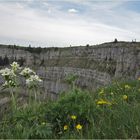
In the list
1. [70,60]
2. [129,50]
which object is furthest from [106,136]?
[70,60]

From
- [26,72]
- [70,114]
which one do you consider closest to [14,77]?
[26,72]

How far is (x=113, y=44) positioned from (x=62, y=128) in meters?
46.2

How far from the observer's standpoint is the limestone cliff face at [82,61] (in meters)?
44.4

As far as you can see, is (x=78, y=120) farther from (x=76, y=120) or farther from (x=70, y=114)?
(x=70, y=114)

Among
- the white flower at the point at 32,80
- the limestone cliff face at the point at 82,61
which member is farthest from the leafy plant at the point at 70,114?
the limestone cliff face at the point at 82,61

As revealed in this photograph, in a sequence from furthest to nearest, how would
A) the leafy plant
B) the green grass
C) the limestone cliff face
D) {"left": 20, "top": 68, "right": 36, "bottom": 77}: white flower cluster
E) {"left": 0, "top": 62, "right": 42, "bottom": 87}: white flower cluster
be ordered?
the limestone cliff face
{"left": 20, "top": 68, "right": 36, "bottom": 77}: white flower cluster
{"left": 0, "top": 62, "right": 42, "bottom": 87}: white flower cluster
the leafy plant
the green grass

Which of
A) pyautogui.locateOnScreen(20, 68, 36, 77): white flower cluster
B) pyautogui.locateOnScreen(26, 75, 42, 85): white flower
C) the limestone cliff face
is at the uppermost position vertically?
pyautogui.locateOnScreen(20, 68, 36, 77): white flower cluster

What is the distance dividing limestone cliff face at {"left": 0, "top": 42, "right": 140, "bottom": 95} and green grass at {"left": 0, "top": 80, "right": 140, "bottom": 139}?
21720 mm

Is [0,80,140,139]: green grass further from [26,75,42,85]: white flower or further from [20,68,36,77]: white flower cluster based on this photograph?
[20,68,36,77]: white flower cluster

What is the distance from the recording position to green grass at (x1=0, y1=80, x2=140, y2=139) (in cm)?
609

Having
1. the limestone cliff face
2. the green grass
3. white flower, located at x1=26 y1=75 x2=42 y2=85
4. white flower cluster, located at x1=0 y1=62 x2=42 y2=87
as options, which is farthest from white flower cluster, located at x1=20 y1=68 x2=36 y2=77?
the limestone cliff face

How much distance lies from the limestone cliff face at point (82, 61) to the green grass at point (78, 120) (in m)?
21.7

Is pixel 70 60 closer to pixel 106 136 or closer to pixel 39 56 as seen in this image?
pixel 39 56

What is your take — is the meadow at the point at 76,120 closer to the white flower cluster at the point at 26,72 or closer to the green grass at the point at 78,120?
the green grass at the point at 78,120
